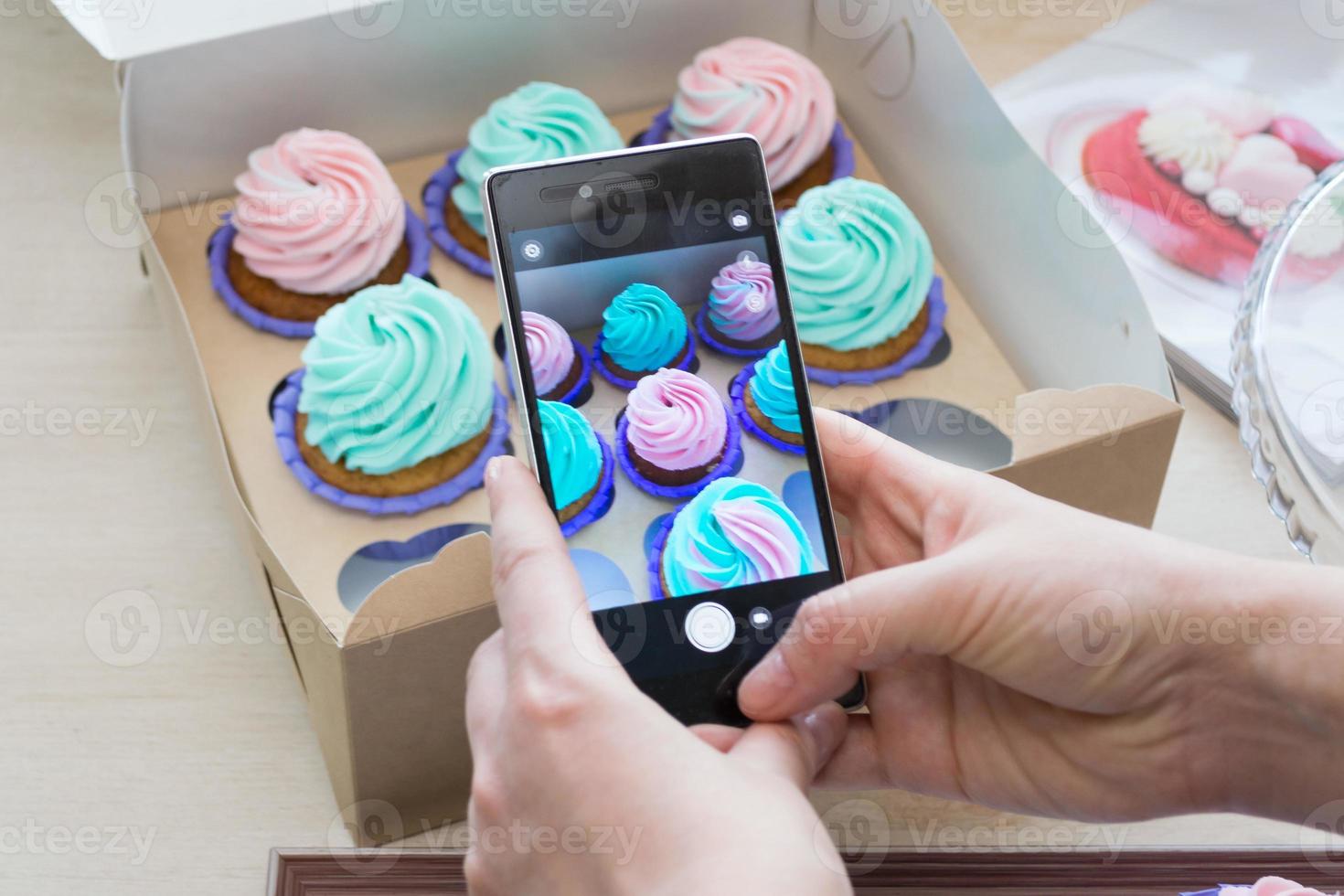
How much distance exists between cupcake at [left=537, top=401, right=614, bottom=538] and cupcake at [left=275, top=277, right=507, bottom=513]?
25cm

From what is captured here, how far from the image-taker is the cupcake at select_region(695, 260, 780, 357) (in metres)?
0.70

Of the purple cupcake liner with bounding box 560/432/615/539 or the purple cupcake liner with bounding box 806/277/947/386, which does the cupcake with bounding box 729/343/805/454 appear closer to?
the purple cupcake liner with bounding box 560/432/615/539

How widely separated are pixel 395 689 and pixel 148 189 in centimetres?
52

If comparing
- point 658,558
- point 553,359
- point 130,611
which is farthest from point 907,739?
point 130,611

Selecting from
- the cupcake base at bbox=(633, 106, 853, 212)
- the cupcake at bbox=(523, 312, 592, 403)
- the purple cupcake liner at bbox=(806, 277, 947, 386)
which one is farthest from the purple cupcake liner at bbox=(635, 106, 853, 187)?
the cupcake at bbox=(523, 312, 592, 403)

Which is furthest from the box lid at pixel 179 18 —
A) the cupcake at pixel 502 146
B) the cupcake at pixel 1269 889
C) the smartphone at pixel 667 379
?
the cupcake at pixel 1269 889

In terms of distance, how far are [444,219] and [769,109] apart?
29cm

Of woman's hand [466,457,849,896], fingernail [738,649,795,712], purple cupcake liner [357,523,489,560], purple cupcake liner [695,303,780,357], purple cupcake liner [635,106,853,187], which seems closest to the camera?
woman's hand [466,457,849,896]

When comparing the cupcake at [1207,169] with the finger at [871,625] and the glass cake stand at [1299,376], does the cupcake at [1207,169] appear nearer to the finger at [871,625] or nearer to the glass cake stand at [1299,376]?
the glass cake stand at [1299,376]

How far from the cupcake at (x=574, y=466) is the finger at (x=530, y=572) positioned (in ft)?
0.08

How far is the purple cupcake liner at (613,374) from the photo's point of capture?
71 cm

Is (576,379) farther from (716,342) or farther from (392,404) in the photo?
(392,404)

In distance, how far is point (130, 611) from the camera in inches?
34.3

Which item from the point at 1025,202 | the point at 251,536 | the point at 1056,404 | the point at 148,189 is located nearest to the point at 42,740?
the point at 251,536
